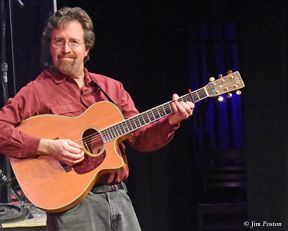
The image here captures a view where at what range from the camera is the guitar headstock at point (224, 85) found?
2.62 m

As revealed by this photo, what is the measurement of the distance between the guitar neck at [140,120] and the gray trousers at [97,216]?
0.27 meters

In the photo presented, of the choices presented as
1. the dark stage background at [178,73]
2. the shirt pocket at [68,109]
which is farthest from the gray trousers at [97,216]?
the dark stage background at [178,73]

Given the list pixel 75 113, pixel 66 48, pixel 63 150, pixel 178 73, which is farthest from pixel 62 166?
pixel 178 73

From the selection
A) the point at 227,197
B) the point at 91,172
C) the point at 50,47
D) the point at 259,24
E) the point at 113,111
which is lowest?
the point at 227,197

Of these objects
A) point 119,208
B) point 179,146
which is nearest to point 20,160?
Result: point 119,208

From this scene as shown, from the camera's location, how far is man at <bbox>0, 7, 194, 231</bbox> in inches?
98.1

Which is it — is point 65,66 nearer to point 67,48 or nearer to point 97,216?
point 67,48

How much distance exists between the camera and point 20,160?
258 cm

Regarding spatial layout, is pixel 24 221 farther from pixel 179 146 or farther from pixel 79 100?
pixel 179 146

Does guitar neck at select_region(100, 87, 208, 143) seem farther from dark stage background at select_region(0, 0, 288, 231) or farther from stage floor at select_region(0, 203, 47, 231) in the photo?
dark stage background at select_region(0, 0, 288, 231)

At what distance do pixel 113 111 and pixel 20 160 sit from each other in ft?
1.59

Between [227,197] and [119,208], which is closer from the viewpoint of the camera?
[119,208]

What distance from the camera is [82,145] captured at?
101 inches

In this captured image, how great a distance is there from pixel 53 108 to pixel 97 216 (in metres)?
0.54
